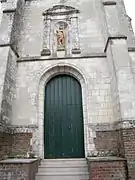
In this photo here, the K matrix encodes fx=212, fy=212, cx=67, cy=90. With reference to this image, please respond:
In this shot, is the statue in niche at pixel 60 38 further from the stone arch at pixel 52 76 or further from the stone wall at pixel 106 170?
the stone wall at pixel 106 170

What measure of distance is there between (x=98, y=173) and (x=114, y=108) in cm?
252

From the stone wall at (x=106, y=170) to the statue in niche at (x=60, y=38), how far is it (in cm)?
490

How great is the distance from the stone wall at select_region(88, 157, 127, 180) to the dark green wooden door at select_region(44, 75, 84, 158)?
1.88 m

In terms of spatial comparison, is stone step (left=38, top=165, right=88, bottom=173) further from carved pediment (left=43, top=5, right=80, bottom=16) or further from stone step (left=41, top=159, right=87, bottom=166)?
carved pediment (left=43, top=5, right=80, bottom=16)

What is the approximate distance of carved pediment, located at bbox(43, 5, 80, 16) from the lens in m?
9.51

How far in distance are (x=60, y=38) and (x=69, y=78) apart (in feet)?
5.94

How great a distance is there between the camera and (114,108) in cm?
741

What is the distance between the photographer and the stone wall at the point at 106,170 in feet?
18.4

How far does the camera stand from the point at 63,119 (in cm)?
798

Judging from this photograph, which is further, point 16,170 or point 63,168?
point 63,168

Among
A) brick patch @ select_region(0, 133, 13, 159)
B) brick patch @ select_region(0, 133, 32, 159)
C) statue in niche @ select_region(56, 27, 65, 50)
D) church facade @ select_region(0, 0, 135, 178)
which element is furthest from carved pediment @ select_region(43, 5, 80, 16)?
brick patch @ select_region(0, 133, 13, 159)

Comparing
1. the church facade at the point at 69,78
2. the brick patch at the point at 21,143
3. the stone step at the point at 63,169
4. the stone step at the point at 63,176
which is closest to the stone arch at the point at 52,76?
the church facade at the point at 69,78

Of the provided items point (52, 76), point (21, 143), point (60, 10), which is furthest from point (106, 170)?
point (60, 10)

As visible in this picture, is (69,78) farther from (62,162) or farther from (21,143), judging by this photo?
(62,162)
